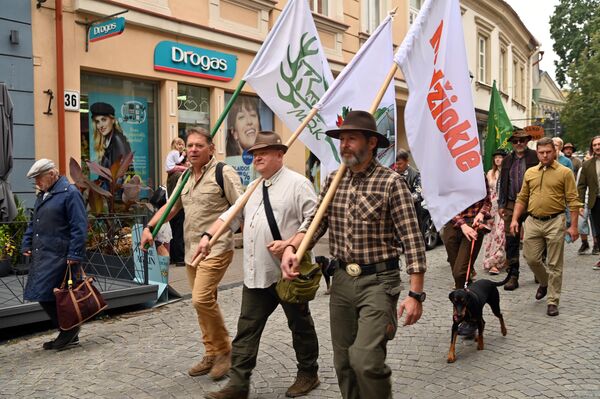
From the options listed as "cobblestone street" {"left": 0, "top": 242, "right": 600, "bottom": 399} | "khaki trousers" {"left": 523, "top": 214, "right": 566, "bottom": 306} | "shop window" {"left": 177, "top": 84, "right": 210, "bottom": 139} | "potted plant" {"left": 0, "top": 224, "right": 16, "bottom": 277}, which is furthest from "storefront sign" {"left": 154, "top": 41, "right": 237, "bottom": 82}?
"khaki trousers" {"left": 523, "top": 214, "right": 566, "bottom": 306}

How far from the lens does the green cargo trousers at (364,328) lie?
3.37 meters

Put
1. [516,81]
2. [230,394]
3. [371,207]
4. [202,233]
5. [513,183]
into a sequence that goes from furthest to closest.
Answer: [516,81], [513,183], [202,233], [230,394], [371,207]

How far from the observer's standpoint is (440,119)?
440 centimetres

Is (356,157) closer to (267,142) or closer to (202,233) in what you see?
(267,142)

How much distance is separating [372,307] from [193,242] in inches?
73.6

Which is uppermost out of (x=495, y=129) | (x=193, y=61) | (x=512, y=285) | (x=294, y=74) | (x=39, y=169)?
(x=193, y=61)

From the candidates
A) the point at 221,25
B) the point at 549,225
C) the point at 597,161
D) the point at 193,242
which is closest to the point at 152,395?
the point at 193,242

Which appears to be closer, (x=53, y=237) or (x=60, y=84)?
(x=53, y=237)

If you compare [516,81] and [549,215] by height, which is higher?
[516,81]

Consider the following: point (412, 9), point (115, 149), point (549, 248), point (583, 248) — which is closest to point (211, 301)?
point (549, 248)

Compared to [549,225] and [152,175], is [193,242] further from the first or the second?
[152,175]

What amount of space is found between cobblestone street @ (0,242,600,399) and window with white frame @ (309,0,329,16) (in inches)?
382

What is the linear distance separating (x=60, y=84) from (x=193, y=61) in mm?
2911

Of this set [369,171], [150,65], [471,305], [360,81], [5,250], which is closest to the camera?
[369,171]
